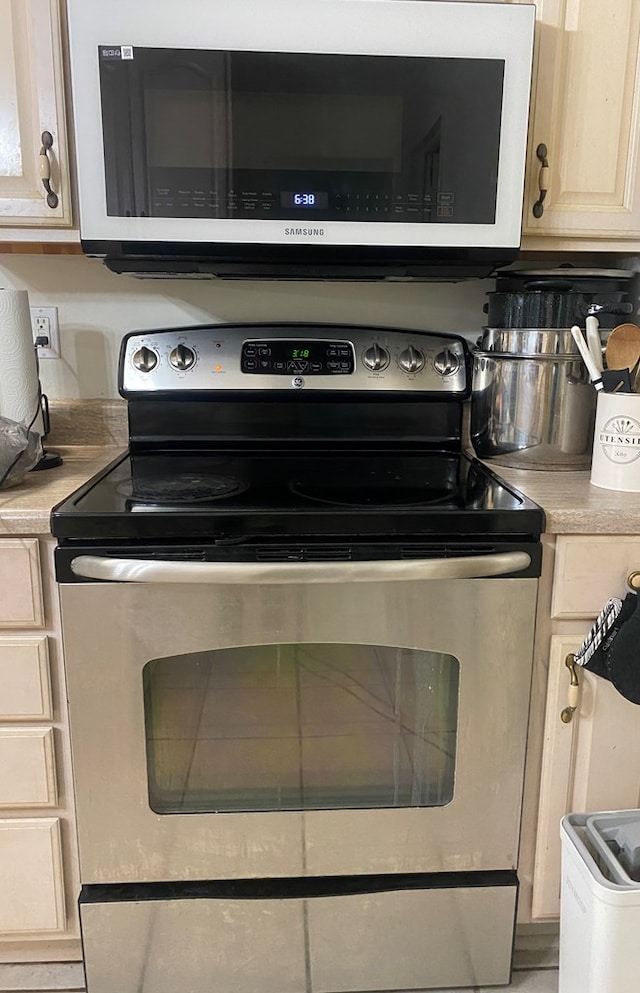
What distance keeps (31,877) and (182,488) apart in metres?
0.71

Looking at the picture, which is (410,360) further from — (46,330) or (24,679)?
(24,679)

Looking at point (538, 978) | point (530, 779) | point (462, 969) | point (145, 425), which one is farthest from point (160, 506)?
point (538, 978)

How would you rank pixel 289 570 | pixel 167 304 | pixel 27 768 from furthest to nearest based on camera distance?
pixel 167 304, pixel 27 768, pixel 289 570

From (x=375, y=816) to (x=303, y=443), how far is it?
0.77 meters

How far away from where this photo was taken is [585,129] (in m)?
1.31

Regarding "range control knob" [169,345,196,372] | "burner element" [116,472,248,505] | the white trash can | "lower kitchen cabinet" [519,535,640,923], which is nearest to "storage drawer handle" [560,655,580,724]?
"lower kitchen cabinet" [519,535,640,923]

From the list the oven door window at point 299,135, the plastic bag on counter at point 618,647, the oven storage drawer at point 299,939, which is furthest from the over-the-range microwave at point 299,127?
the oven storage drawer at point 299,939

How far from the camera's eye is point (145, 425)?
5.10 feet

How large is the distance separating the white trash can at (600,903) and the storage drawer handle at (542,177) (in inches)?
43.3

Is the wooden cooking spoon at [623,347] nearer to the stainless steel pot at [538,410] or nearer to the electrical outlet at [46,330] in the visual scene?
the stainless steel pot at [538,410]

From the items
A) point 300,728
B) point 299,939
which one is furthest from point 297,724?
point 299,939

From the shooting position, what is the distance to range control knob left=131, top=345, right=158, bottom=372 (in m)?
1.53

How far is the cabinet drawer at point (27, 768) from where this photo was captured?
45.7 inches

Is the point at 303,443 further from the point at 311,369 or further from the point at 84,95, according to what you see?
the point at 84,95
